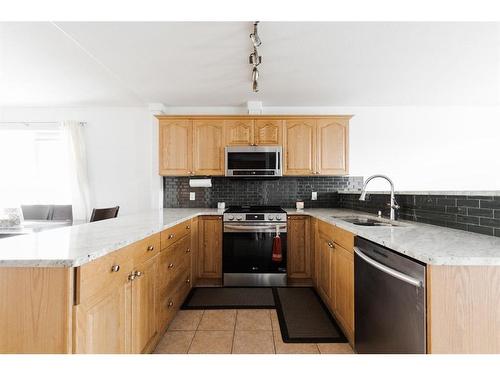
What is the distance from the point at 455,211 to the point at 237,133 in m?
2.38

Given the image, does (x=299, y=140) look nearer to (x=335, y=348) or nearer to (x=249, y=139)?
(x=249, y=139)

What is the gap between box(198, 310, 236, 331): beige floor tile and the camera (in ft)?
6.22

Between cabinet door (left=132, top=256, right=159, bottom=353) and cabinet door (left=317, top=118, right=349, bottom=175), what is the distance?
2413mm

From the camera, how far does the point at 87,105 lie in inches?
137

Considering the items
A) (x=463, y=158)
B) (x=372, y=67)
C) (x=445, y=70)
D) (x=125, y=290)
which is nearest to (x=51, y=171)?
(x=125, y=290)

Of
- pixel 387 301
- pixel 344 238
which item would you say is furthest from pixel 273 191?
pixel 387 301

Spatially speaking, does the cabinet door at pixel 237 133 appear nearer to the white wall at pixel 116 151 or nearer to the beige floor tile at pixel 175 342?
the white wall at pixel 116 151

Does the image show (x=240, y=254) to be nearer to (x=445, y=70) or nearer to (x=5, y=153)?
(x=445, y=70)

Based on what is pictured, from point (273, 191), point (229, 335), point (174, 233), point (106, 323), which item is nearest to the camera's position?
point (106, 323)

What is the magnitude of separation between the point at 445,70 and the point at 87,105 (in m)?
4.75

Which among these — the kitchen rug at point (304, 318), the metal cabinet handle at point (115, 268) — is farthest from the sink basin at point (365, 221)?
the metal cabinet handle at point (115, 268)

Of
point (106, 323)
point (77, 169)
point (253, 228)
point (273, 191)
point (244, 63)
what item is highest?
point (244, 63)

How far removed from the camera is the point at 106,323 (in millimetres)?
1030

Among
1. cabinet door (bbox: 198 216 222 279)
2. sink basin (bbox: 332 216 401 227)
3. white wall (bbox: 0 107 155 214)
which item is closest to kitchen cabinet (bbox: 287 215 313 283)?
sink basin (bbox: 332 216 401 227)
